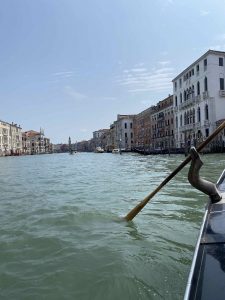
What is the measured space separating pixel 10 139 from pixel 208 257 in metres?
103

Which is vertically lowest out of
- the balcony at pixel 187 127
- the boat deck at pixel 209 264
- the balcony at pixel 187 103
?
the boat deck at pixel 209 264

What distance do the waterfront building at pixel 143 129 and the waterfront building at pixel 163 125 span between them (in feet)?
8.47

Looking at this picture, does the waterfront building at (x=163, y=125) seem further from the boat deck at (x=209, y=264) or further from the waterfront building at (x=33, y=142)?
the waterfront building at (x=33, y=142)

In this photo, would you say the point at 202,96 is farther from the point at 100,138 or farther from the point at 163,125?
the point at 100,138

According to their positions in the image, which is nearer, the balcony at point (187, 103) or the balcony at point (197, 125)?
the balcony at point (197, 125)

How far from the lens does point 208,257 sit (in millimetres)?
2006

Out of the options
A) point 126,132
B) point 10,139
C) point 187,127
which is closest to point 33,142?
point 10,139

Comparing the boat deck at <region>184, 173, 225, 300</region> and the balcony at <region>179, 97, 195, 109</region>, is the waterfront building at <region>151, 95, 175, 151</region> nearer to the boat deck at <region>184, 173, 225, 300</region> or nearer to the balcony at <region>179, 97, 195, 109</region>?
the balcony at <region>179, 97, 195, 109</region>

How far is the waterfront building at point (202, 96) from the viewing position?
132 feet

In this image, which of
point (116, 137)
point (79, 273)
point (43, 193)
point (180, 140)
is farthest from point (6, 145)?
point (79, 273)

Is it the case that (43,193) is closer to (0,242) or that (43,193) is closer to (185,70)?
(0,242)

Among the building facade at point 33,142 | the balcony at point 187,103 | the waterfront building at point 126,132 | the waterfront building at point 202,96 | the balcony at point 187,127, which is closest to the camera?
the waterfront building at point 202,96

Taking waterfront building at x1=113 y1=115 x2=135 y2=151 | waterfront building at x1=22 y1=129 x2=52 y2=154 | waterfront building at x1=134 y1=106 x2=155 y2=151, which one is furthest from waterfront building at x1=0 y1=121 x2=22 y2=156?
waterfront building at x1=134 y1=106 x2=155 y2=151

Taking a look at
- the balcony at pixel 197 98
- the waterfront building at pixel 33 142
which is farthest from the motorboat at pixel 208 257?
the waterfront building at pixel 33 142
